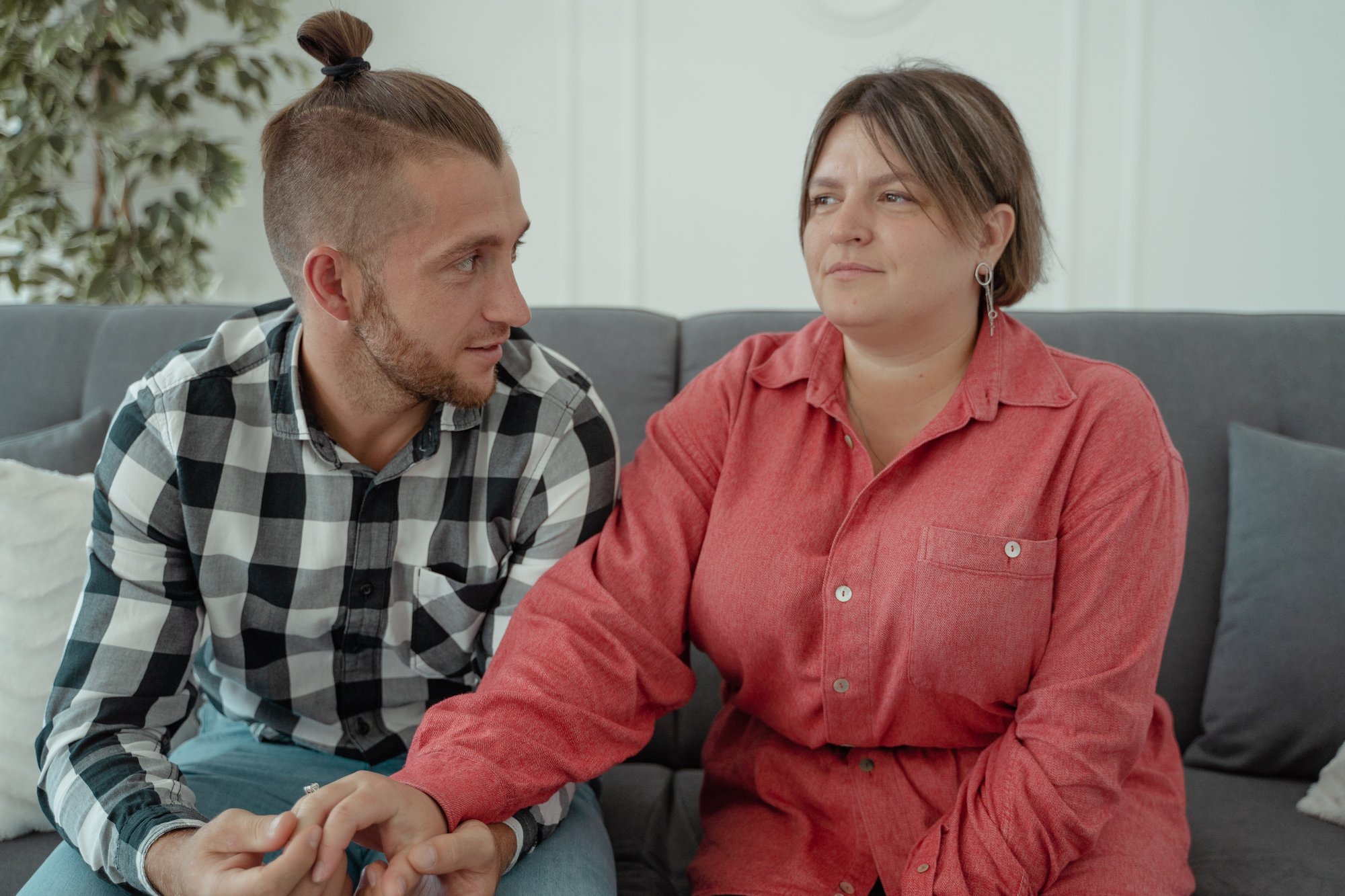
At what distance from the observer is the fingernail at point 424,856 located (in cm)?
95

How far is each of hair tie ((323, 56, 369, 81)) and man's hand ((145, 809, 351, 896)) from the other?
77 cm

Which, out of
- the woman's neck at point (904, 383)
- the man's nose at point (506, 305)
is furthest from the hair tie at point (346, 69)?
the woman's neck at point (904, 383)

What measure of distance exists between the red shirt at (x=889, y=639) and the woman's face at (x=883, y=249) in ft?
0.32

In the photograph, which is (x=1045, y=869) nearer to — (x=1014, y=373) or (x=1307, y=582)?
(x=1014, y=373)

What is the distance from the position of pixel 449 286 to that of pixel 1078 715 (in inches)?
31.5

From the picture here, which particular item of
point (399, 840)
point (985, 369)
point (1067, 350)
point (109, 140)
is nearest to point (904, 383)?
point (985, 369)

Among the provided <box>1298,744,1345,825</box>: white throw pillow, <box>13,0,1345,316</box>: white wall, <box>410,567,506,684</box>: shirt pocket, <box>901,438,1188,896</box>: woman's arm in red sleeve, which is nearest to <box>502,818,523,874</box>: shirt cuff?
<box>410,567,506,684</box>: shirt pocket

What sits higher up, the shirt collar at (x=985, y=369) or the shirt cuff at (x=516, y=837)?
the shirt collar at (x=985, y=369)

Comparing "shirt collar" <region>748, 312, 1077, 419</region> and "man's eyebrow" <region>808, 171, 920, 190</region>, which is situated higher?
"man's eyebrow" <region>808, 171, 920, 190</region>

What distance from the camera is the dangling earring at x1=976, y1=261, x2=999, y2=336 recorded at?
1.22 m

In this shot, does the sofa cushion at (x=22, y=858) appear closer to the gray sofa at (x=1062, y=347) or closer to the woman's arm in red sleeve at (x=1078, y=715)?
the gray sofa at (x=1062, y=347)

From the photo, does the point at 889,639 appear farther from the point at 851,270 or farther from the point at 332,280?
the point at 332,280

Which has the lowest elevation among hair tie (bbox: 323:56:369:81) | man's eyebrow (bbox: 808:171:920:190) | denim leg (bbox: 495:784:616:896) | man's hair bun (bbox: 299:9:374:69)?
denim leg (bbox: 495:784:616:896)

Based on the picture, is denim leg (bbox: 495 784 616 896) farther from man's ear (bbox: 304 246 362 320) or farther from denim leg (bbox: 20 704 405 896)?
man's ear (bbox: 304 246 362 320)
